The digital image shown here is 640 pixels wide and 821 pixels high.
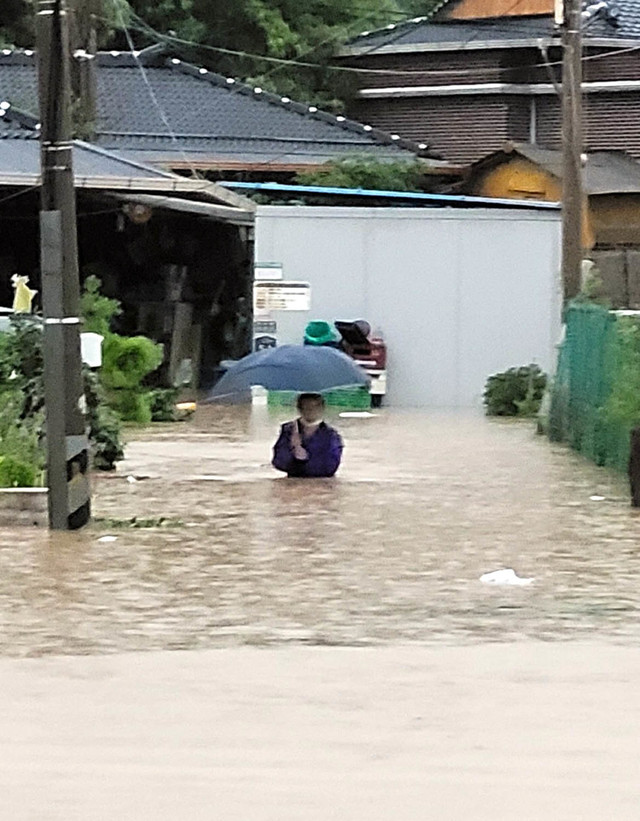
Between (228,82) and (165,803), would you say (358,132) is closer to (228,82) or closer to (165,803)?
(228,82)

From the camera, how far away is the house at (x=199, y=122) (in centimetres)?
3922

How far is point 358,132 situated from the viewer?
137 feet

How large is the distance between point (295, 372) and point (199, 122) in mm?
23537

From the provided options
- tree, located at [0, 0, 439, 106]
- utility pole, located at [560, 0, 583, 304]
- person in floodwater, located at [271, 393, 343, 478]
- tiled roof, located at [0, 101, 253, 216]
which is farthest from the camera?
tree, located at [0, 0, 439, 106]

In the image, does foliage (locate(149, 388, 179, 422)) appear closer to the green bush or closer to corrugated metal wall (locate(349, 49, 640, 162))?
the green bush

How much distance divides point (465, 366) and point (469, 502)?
15.1 m

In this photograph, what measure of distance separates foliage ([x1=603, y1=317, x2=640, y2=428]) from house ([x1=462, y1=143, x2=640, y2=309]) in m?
14.9

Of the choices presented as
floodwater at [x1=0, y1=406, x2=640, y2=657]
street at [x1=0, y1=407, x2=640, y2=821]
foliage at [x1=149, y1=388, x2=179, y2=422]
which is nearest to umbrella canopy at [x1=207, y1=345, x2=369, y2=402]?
floodwater at [x1=0, y1=406, x2=640, y2=657]

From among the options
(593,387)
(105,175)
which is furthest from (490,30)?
(593,387)

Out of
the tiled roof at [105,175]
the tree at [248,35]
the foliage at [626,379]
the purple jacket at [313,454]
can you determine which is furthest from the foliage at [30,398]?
the tree at [248,35]

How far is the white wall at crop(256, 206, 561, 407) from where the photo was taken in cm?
3161

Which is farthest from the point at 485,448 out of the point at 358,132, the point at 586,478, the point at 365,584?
the point at 358,132

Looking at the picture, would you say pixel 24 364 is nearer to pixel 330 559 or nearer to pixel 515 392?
pixel 330 559

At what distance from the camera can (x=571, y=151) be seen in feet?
85.8
